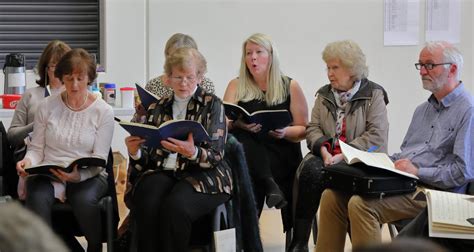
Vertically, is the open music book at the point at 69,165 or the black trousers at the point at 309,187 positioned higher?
the open music book at the point at 69,165

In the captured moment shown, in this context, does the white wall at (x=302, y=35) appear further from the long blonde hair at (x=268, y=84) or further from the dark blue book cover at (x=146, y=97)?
the dark blue book cover at (x=146, y=97)

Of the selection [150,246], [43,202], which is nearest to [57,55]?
[43,202]

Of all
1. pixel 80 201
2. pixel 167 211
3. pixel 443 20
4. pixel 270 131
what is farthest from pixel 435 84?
pixel 443 20

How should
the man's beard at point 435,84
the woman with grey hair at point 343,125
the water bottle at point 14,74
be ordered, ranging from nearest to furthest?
the man's beard at point 435,84
the woman with grey hair at point 343,125
the water bottle at point 14,74

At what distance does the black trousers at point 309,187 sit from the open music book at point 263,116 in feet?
0.77

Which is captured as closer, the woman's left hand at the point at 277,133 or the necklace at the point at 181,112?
the necklace at the point at 181,112

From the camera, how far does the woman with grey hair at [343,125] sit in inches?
157

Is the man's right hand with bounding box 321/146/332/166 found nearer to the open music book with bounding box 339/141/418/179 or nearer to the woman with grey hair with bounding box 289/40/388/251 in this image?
the woman with grey hair with bounding box 289/40/388/251

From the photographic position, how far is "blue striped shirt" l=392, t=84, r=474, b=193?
3.50 metres

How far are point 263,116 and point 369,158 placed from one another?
0.67m

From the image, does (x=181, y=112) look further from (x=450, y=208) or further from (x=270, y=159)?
(x=450, y=208)

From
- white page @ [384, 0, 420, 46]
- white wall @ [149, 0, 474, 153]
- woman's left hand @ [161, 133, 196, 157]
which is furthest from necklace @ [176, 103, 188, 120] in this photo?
white page @ [384, 0, 420, 46]

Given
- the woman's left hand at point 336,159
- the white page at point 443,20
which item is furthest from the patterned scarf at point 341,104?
the white page at point 443,20

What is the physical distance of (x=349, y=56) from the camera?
400 centimetres
